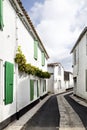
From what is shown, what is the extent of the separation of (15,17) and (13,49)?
1.62 metres

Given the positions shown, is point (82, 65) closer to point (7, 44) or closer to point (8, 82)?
point (7, 44)

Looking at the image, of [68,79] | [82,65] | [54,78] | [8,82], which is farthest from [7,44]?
[68,79]

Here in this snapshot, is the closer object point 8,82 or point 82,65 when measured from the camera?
point 8,82

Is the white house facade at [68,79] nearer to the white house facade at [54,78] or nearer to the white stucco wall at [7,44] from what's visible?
the white house facade at [54,78]

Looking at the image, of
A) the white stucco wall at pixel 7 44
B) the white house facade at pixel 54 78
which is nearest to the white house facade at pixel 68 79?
the white house facade at pixel 54 78

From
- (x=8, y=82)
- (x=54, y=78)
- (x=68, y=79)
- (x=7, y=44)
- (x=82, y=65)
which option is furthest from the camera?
(x=68, y=79)

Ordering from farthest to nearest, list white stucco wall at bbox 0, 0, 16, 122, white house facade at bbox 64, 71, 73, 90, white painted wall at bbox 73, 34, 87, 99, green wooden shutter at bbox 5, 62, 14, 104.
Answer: white house facade at bbox 64, 71, 73, 90 < white painted wall at bbox 73, 34, 87, 99 < green wooden shutter at bbox 5, 62, 14, 104 < white stucco wall at bbox 0, 0, 16, 122

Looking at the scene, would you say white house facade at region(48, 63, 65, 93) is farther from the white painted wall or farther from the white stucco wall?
the white stucco wall

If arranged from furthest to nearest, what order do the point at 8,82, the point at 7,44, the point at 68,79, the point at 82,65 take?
the point at 68,79, the point at 82,65, the point at 7,44, the point at 8,82

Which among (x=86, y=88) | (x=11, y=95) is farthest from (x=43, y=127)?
(x=86, y=88)

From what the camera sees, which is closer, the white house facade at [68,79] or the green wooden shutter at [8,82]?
the green wooden shutter at [8,82]

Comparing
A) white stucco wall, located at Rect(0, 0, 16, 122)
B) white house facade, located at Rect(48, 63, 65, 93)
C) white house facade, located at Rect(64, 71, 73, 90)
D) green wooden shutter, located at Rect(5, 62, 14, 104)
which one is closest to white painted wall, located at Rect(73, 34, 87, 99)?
white stucco wall, located at Rect(0, 0, 16, 122)

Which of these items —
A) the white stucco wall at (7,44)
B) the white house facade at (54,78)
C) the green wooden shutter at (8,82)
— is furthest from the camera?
the white house facade at (54,78)

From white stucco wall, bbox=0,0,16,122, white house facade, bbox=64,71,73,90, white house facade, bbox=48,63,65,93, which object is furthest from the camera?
white house facade, bbox=64,71,73,90
